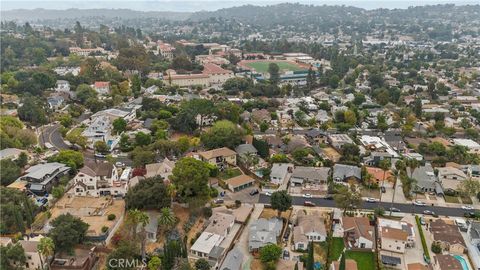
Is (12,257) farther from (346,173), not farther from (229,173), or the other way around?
(346,173)

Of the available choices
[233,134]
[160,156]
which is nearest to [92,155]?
[160,156]

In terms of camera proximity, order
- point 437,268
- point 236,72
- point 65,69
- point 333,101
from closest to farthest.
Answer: point 437,268
point 333,101
point 65,69
point 236,72

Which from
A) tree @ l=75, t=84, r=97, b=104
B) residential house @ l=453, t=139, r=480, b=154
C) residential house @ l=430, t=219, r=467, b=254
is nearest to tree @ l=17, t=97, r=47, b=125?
tree @ l=75, t=84, r=97, b=104

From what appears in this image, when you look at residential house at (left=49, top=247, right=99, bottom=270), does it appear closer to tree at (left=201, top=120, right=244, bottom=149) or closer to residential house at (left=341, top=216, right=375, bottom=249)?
residential house at (left=341, top=216, right=375, bottom=249)

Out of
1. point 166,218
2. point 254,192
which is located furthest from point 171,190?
point 254,192

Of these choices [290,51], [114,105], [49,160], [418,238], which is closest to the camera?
[418,238]

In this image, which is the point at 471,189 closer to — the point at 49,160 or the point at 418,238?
the point at 418,238

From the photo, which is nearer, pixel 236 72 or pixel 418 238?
pixel 418 238

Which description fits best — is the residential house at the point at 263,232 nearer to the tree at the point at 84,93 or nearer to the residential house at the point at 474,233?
the residential house at the point at 474,233
